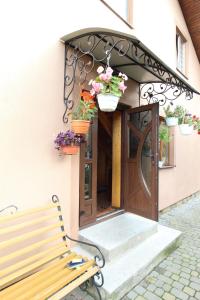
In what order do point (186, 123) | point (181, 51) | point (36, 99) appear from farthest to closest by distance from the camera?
point (181, 51) < point (186, 123) < point (36, 99)

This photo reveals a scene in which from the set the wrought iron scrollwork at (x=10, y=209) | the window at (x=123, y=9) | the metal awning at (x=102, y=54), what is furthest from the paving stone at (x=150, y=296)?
the window at (x=123, y=9)

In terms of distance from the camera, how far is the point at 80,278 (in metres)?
1.97

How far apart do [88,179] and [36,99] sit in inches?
57.8

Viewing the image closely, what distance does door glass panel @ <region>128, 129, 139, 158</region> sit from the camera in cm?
408

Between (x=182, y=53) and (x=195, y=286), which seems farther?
(x=182, y=53)

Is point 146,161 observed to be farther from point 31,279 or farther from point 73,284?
point 31,279

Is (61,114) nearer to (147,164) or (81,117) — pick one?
(81,117)

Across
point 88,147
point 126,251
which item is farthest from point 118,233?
point 88,147

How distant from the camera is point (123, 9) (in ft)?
13.0

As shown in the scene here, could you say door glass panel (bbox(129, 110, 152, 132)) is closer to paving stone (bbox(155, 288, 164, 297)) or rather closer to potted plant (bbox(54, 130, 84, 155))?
potted plant (bbox(54, 130, 84, 155))

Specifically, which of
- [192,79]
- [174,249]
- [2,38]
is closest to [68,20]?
[2,38]

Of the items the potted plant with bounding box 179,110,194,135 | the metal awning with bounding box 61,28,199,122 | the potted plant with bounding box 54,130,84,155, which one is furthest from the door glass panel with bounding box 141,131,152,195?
the potted plant with bounding box 54,130,84,155

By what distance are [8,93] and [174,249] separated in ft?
10.3

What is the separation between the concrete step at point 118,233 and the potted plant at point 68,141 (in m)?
1.26
